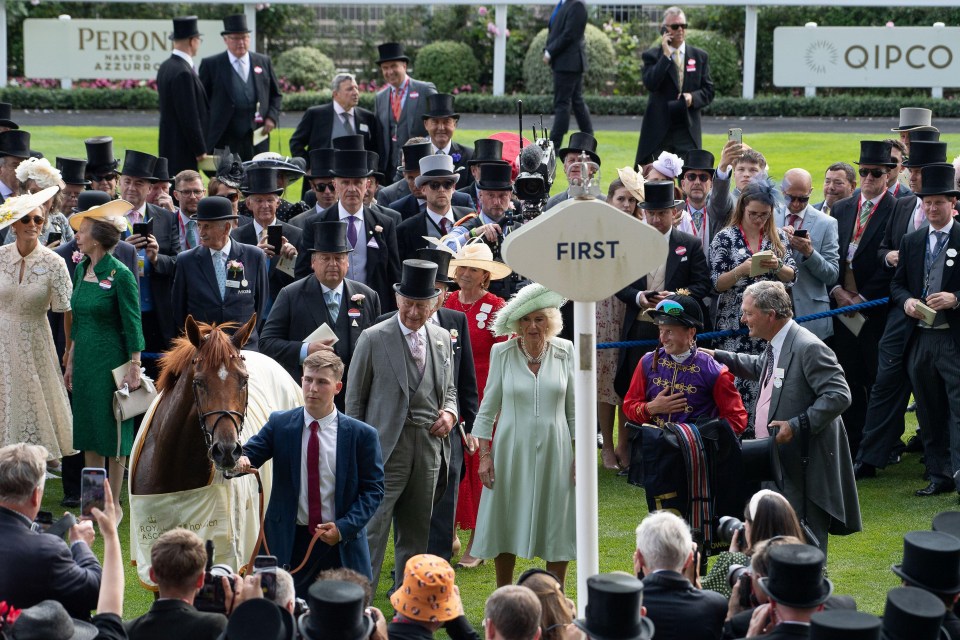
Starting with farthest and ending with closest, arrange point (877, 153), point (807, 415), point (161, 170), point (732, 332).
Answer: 1. point (161, 170)
2. point (877, 153)
3. point (732, 332)
4. point (807, 415)

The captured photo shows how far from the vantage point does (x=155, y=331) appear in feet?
35.4

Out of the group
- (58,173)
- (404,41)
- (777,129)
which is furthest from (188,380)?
(404,41)

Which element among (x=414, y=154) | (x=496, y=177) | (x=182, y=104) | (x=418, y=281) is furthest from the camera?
(x=182, y=104)

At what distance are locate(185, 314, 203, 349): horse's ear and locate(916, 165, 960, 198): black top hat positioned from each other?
5315 mm

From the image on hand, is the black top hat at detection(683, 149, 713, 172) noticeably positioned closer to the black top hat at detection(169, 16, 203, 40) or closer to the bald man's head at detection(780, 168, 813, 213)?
the bald man's head at detection(780, 168, 813, 213)

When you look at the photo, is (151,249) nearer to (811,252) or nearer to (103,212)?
(103,212)

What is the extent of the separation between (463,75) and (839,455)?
730 inches

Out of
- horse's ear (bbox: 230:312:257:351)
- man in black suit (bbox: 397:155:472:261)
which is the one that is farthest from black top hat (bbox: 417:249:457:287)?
man in black suit (bbox: 397:155:472:261)

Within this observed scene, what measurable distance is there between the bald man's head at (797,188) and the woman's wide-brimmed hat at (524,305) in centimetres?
320

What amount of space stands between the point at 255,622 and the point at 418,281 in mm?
3397

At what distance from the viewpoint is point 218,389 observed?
747 centimetres

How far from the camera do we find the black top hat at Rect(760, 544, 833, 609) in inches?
211

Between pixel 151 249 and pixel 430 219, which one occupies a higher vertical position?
pixel 430 219

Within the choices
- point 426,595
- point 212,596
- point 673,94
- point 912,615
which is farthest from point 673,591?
point 673,94
